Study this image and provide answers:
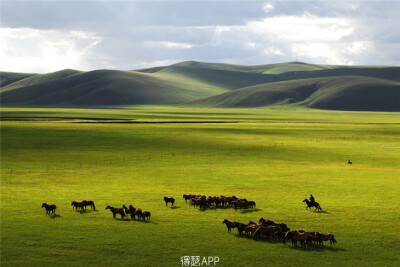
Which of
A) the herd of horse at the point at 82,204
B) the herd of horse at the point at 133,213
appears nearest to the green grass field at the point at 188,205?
the herd of horse at the point at 133,213

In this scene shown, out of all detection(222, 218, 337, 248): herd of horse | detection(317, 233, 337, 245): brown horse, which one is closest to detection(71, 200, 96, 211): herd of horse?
detection(222, 218, 337, 248): herd of horse

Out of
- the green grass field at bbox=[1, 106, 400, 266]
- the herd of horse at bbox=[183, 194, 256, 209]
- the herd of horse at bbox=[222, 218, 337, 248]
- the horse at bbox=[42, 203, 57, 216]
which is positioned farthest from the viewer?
the herd of horse at bbox=[183, 194, 256, 209]

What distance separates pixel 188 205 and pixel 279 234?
10411 millimetres

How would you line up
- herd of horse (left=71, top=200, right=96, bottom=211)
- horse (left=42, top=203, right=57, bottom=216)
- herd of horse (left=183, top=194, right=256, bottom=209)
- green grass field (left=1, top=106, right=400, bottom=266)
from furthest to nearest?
herd of horse (left=183, top=194, right=256, bottom=209) → herd of horse (left=71, top=200, right=96, bottom=211) → horse (left=42, top=203, right=57, bottom=216) → green grass field (left=1, top=106, right=400, bottom=266)

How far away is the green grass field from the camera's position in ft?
74.5

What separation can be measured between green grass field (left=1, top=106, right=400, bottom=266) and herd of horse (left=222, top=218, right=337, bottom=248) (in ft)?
1.65

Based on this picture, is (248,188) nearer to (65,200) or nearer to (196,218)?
(196,218)

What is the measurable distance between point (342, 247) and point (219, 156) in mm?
43934

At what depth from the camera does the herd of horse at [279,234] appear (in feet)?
77.3

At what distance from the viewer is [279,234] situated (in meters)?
24.6

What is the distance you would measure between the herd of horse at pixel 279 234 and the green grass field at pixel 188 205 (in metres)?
0.50

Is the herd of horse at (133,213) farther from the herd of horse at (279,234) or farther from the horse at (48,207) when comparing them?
the herd of horse at (279,234)

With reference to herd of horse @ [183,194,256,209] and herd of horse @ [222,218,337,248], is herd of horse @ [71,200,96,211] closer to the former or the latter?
herd of horse @ [183,194,256,209]

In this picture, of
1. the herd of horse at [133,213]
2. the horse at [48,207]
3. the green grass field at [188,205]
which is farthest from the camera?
the horse at [48,207]
